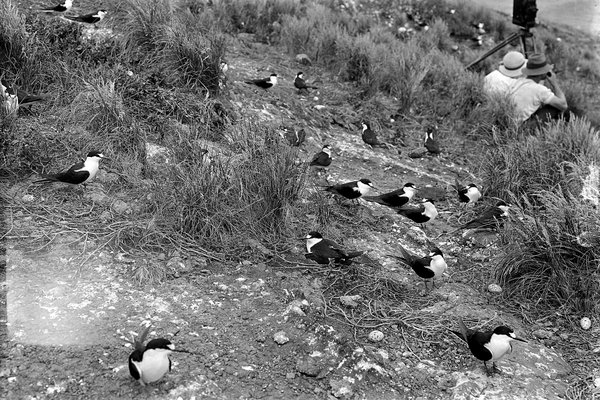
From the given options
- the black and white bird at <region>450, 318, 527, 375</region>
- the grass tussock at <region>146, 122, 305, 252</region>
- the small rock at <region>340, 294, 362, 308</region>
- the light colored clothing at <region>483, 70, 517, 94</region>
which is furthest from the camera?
the light colored clothing at <region>483, 70, 517, 94</region>

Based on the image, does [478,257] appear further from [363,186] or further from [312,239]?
[312,239]

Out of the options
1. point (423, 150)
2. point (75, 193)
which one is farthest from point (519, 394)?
point (423, 150)

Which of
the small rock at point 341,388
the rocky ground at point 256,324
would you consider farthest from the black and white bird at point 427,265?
the small rock at point 341,388

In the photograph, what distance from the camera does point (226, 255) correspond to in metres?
4.80

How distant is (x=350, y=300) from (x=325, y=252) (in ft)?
1.34

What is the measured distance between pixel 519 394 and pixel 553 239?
1.50 metres

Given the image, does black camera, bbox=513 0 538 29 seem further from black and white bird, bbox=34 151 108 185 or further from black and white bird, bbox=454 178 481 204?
black and white bird, bbox=34 151 108 185

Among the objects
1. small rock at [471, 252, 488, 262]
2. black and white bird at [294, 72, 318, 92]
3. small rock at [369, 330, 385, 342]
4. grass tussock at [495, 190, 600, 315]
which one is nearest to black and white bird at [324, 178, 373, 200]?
small rock at [471, 252, 488, 262]

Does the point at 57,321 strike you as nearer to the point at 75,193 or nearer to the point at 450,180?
the point at 75,193

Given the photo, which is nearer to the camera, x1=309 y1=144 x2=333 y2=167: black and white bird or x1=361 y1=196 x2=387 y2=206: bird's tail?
x1=361 y1=196 x2=387 y2=206: bird's tail

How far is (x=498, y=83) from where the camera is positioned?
8.91 m

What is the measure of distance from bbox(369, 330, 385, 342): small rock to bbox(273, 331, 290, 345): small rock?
576 mm

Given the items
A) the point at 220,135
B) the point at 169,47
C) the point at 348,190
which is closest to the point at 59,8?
the point at 169,47

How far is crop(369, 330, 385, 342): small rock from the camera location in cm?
420
